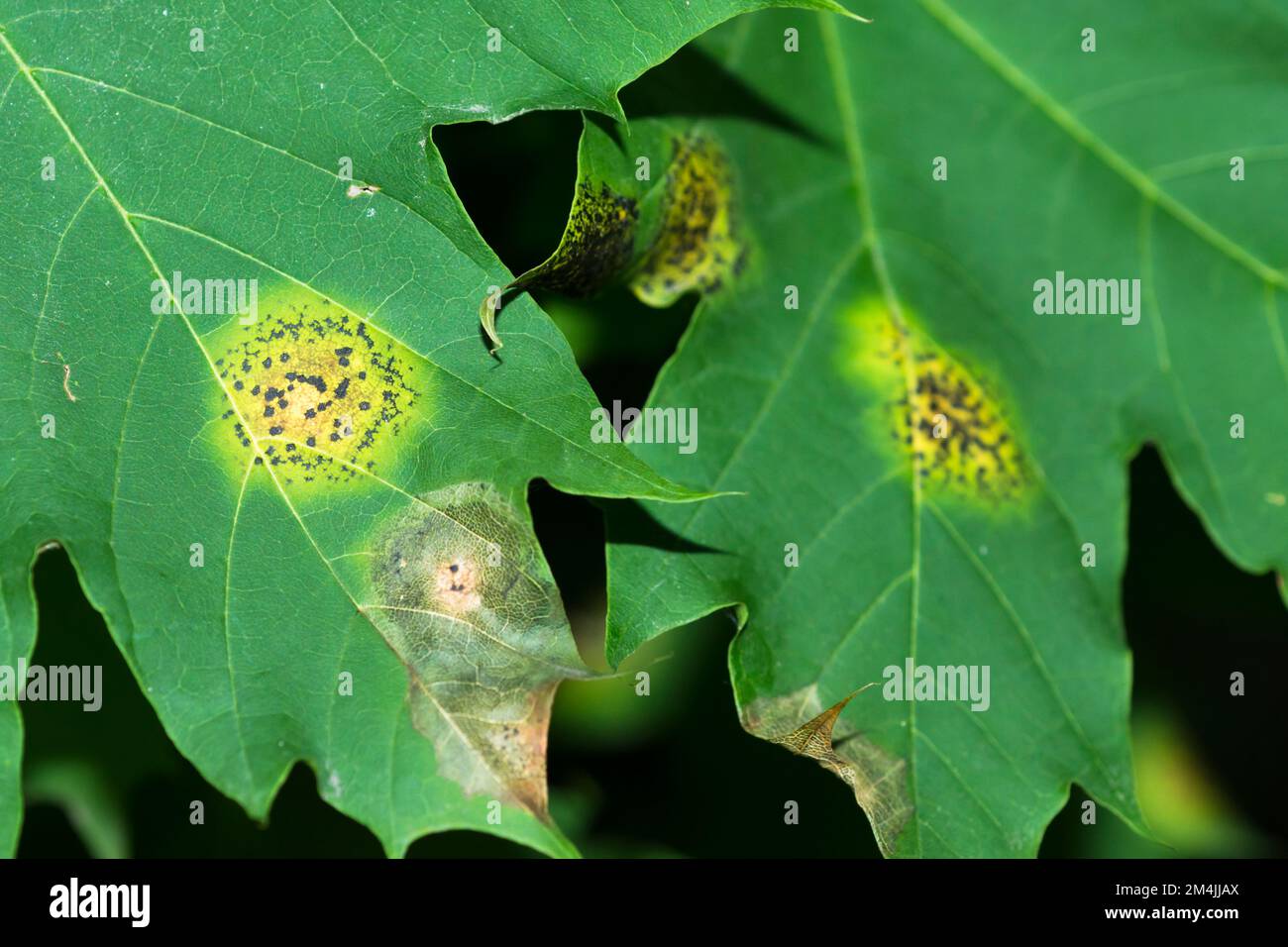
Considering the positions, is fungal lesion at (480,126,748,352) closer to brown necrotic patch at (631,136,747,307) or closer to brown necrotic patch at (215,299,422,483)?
brown necrotic patch at (631,136,747,307)

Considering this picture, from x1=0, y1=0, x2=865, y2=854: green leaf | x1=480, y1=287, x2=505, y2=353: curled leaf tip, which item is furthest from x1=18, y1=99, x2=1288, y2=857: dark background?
x1=480, y1=287, x2=505, y2=353: curled leaf tip

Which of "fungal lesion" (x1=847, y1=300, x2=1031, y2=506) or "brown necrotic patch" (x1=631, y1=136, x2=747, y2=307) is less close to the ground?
"brown necrotic patch" (x1=631, y1=136, x2=747, y2=307)

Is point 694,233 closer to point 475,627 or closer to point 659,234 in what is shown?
point 659,234

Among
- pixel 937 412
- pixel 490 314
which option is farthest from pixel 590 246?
pixel 937 412

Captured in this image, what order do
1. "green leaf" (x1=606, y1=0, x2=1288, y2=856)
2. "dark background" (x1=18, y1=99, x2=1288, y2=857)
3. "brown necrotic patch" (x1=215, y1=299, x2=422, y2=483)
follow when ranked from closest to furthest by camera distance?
"brown necrotic patch" (x1=215, y1=299, x2=422, y2=483), "green leaf" (x1=606, y1=0, x2=1288, y2=856), "dark background" (x1=18, y1=99, x2=1288, y2=857)

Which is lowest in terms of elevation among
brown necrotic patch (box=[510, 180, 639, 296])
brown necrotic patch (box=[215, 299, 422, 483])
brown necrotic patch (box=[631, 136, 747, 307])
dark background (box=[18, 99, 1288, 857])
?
dark background (box=[18, 99, 1288, 857])

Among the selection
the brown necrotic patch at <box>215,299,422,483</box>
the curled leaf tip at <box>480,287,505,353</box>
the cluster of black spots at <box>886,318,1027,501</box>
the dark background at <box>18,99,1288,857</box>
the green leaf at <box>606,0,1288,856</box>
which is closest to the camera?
the curled leaf tip at <box>480,287,505,353</box>
